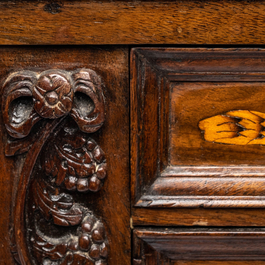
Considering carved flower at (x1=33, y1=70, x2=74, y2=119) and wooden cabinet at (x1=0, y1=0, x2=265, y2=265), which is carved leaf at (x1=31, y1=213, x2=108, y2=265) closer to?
wooden cabinet at (x1=0, y1=0, x2=265, y2=265)

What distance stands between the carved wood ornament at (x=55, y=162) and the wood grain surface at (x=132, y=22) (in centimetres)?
5

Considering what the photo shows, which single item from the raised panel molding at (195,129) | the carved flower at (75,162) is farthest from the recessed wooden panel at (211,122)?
A: the carved flower at (75,162)

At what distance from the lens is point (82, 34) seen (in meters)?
0.38

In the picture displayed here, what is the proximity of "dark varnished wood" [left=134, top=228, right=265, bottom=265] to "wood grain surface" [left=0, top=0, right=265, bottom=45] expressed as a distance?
0.82 feet

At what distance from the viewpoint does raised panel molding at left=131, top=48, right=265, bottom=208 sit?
1.29 feet

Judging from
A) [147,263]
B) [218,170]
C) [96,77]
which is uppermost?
[96,77]

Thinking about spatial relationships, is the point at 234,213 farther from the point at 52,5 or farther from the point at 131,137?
the point at 52,5

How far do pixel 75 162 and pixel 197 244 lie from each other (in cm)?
20

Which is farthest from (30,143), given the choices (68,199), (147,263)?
(147,263)

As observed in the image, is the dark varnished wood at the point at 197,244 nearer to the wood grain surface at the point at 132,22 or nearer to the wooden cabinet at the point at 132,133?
the wooden cabinet at the point at 132,133

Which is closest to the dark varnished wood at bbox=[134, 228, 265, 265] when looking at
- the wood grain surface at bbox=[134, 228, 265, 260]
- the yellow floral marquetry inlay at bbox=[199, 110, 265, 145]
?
the wood grain surface at bbox=[134, 228, 265, 260]

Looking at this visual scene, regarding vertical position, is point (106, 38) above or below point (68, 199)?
above

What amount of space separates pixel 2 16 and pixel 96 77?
0.44 ft

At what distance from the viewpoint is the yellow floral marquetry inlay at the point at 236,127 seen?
1.34 feet
